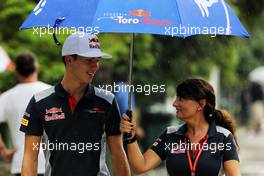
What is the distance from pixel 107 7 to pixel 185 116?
34.8 inches

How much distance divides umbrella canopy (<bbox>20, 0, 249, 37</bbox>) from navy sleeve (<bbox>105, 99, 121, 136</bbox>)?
0.55 metres

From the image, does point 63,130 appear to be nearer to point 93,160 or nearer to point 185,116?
point 93,160

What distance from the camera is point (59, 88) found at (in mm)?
5164

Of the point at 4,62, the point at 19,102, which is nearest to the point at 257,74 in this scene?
the point at 4,62

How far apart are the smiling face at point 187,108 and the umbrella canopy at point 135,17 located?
45cm

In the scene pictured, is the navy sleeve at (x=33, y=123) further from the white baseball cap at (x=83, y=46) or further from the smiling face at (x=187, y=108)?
the smiling face at (x=187, y=108)

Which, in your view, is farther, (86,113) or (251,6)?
(251,6)

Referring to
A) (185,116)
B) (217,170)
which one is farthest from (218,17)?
(217,170)

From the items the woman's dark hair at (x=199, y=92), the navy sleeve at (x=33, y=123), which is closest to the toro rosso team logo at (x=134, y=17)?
the woman's dark hair at (x=199, y=92)

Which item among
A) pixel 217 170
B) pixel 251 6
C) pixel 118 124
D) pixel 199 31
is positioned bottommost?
pixel 217 170

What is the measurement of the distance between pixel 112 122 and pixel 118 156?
25 centimetres

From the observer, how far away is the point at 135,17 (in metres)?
4.93

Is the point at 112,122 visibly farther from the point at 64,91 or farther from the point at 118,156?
the point at 64,91

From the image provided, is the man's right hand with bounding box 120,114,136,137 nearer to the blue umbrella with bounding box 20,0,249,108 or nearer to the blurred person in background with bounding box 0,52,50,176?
the blue umbrella with bounding box 20,0,249,108
